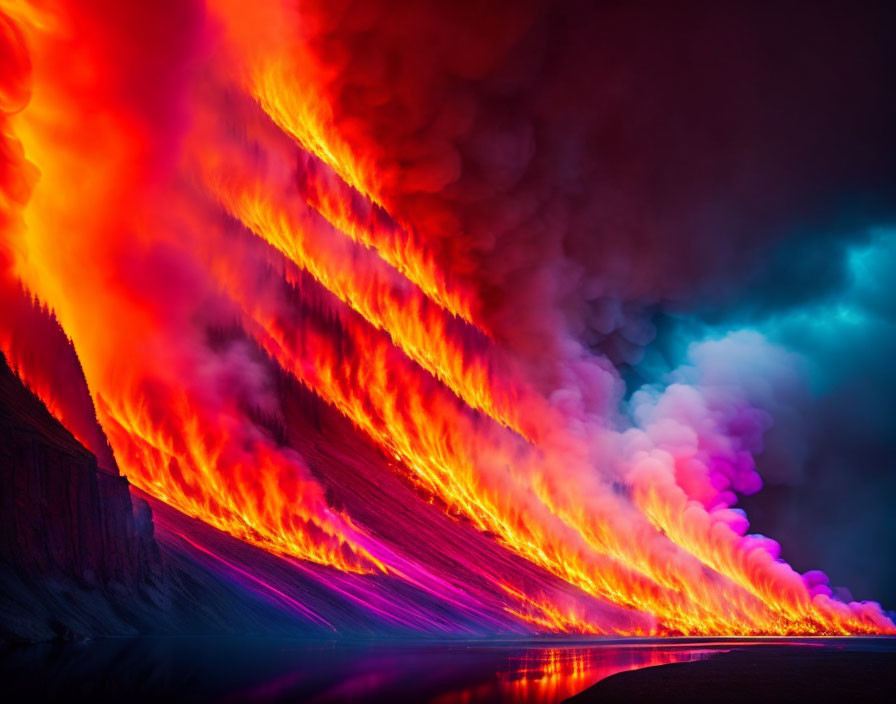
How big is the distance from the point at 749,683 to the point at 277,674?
354 inches

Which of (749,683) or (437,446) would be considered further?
(437,446)

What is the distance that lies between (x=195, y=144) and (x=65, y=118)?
8.31 metres

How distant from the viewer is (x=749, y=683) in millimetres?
16266

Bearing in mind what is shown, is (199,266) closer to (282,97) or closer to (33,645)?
(282,97)

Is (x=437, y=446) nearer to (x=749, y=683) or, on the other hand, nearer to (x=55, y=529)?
(x=55, y=529)

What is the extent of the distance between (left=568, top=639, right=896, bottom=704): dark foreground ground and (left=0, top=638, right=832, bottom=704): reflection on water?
0.72 meters

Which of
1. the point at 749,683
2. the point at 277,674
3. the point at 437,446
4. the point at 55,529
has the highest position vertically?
the point at 437,446

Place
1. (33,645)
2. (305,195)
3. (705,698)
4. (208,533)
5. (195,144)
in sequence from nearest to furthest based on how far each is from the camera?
1. (705,698)
2. (33,645)
3. (208,533)
4. (195,144)
5. (305,195)

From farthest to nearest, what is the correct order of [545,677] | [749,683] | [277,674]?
1. [749,683]
2. [545,677]
3. [277,674]

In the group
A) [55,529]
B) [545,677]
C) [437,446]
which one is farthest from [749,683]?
[437,446]

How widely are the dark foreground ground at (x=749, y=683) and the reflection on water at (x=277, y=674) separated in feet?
2.36

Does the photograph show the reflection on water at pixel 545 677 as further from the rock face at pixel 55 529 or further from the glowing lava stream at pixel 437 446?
the glowing lava stream at pixel 437 446

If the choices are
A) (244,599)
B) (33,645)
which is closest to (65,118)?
(244,599)

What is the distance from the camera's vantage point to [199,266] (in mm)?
46688
